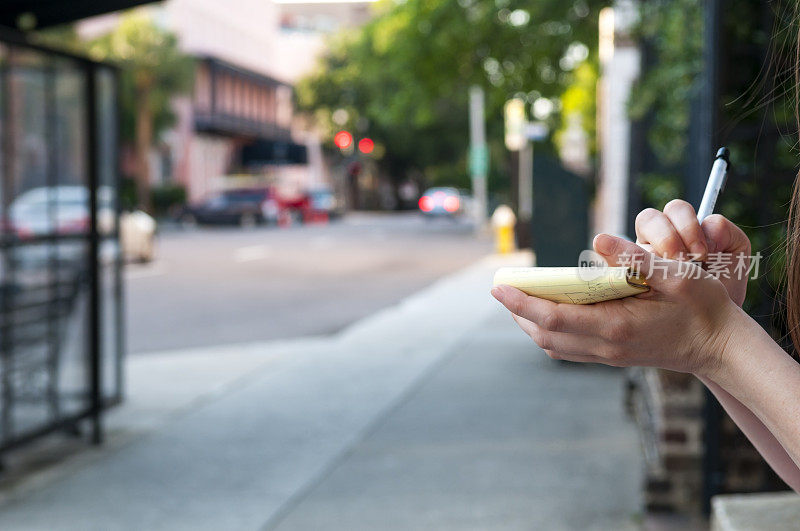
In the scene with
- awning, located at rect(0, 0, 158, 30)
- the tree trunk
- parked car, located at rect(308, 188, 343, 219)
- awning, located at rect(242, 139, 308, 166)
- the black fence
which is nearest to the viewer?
awning, located at rect(0, 0, 158, 30)

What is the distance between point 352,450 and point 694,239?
14.8ft

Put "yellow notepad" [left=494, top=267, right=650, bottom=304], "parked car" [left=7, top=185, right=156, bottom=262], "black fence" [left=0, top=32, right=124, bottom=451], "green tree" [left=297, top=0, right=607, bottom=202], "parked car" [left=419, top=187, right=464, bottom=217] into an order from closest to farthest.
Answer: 1. "yellow notepad" [left=494, top=267, right=650, bottom=304]
2. "black fence" [left=0, top=32, right=124, bottom=451]
3. "parked car" [left=7, top=185, right=156, bottom=262]
4. "green tree" [left=297, top=0, right=607, bottom=202]
5. "parked car" [left=419, top=187, right=464, bottom=217]

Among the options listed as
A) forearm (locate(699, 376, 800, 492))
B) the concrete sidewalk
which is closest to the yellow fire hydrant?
the concrete sidewalk

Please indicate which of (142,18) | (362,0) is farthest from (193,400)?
(362,0)

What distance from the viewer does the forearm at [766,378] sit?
1.32 m

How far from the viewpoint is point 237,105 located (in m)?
57.0

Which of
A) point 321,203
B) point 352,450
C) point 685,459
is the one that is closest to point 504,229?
point 352,450

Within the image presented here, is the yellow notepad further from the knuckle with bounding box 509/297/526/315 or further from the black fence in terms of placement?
the black fence

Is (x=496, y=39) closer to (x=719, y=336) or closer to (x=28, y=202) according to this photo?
(x=28, y=202)

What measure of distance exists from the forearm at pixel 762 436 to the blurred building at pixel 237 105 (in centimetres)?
4211

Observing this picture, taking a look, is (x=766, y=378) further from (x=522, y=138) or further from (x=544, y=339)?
(x=522, y=138)

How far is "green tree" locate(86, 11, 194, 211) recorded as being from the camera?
3897cm

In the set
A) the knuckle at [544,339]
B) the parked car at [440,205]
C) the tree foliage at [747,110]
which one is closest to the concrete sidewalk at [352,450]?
the tree foliage at [747,110]

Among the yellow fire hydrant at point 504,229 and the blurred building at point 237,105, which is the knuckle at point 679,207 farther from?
the blurred building at point 237,105
